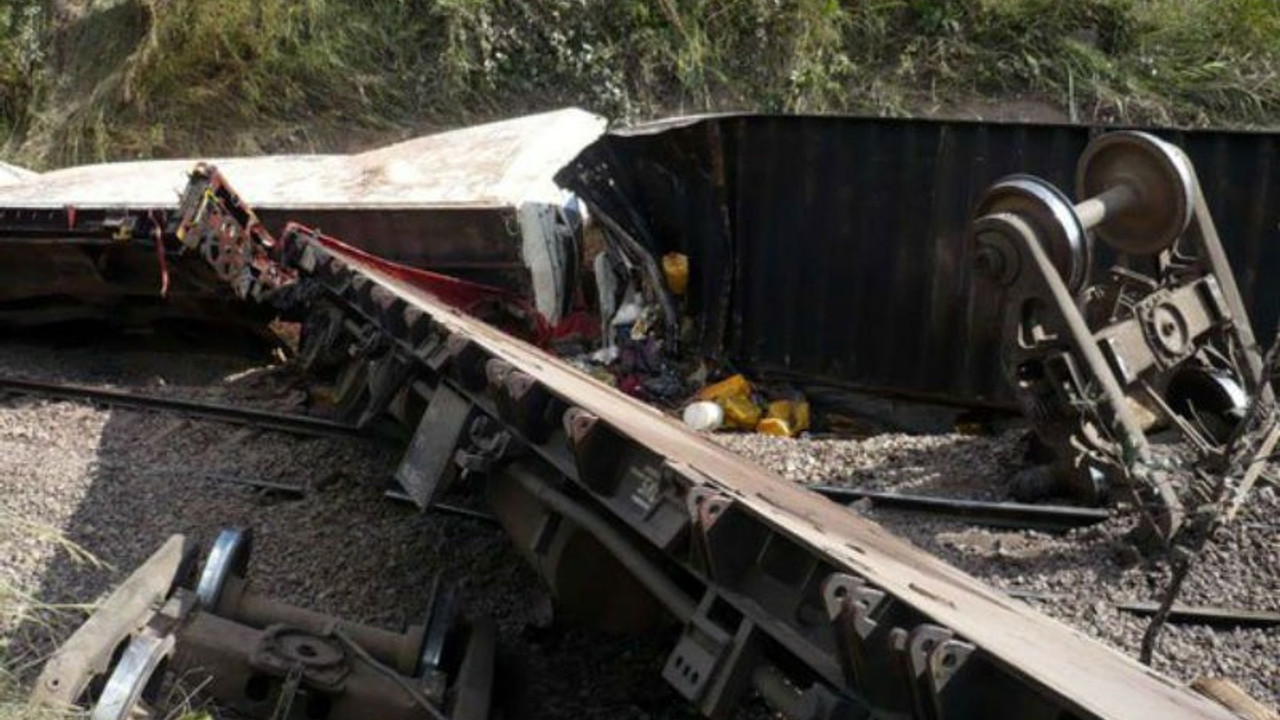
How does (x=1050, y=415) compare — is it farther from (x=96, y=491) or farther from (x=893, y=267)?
(x=96, y=491)

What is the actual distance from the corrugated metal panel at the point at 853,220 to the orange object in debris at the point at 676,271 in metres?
0.12

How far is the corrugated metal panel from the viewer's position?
29.7ft

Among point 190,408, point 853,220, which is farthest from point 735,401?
point 190,408

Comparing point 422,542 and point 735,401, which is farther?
point 735,401

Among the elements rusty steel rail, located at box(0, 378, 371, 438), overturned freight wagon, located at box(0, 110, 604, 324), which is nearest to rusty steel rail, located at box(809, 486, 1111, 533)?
rusty steel rail, located at box(0, 378, 371, 438)

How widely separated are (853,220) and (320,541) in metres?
4.55

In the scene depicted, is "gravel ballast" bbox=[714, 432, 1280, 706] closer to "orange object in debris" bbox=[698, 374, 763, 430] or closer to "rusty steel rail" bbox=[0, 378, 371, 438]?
"orange object in debris" bbox=[698, 374, 763, 430]

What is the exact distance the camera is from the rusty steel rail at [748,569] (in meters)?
2.88

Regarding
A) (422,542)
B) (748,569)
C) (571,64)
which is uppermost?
(571,64)

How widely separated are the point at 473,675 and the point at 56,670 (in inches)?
49.2

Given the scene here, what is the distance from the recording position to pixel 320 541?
712cm

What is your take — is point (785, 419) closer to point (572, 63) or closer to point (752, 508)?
point (752, 508)

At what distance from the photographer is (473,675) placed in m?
4.98

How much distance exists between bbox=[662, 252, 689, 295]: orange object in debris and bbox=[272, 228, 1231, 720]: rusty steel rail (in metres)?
4.40
